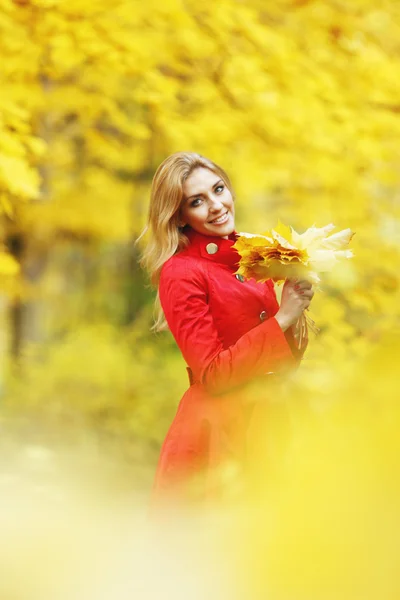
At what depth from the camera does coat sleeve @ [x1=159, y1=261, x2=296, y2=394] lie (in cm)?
190

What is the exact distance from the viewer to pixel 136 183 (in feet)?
22.7

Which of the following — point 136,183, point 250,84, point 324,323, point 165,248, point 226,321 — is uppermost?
point 136,183

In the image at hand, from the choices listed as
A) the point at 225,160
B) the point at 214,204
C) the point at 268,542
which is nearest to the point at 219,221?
the point at 214,204

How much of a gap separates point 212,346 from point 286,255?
304 mm

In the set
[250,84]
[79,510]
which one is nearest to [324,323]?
[250,84]

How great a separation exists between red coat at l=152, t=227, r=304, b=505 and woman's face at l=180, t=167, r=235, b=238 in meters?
0.04

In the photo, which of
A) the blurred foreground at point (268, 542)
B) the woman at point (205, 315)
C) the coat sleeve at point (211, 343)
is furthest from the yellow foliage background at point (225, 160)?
the coat sleeve at point (211, 343)

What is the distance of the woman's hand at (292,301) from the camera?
75.3 inches

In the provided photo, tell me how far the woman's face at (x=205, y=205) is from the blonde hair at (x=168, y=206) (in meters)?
0.02

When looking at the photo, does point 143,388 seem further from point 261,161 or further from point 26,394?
point 261,161

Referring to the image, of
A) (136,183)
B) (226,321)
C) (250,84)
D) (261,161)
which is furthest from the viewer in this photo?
(136,183)

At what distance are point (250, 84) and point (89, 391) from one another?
13.1 feet

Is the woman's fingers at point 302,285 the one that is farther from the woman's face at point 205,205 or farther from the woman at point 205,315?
the woman's face at point 205,205

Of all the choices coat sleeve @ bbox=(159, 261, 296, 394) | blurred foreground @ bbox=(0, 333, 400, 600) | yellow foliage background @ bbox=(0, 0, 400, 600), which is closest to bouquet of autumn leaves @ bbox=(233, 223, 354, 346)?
coat sleeve @ bbox=(159, 261, 296, 394)
